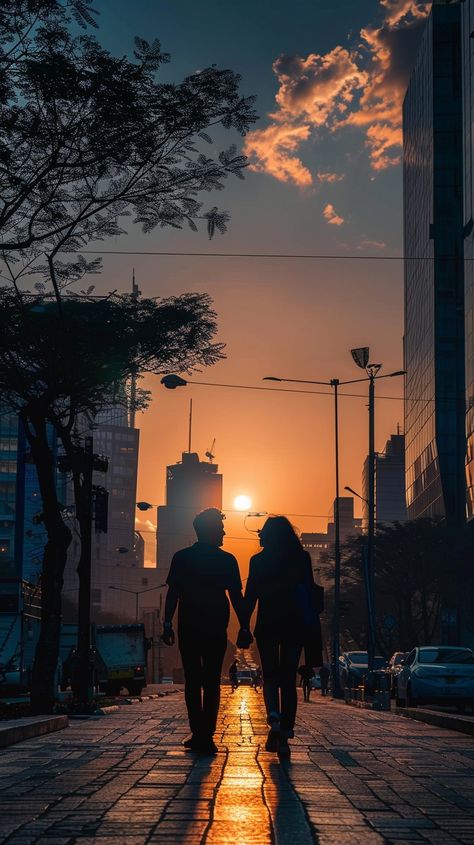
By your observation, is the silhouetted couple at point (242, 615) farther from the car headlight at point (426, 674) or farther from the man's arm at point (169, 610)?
the car headlight at point (426, 674)

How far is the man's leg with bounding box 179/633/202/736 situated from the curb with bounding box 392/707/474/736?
519 cm

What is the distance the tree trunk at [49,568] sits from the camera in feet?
65.5

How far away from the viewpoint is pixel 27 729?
12273 millimetres

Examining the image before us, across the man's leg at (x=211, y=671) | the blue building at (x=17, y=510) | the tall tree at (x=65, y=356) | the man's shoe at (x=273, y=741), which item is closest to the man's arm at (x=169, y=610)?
the man's leg at (x=211, y=671)

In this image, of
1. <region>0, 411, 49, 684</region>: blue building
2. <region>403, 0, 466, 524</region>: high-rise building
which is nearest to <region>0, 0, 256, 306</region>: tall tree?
<region>0, 411, 49, 684</region>: blue building

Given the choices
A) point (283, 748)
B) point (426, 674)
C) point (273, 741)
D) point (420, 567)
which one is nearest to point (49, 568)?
point (426, 674)

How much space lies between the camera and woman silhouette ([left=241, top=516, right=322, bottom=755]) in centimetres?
1002

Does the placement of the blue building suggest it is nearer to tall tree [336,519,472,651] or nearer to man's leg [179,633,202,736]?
tall tree [336,519,472,651]

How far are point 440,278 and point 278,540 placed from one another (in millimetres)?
88637

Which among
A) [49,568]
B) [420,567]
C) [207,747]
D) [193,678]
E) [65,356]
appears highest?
[420,567]

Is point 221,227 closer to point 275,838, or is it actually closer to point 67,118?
point 67,118

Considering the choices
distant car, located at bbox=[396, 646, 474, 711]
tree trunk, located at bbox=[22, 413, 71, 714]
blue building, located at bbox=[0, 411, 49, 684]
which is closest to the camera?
tree trunk, located at bbox=[22, 413, 71, 714]

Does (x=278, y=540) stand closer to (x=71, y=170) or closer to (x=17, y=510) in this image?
(x=71, y=170)

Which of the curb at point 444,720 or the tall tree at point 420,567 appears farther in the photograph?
the tall tree at point 420,567
